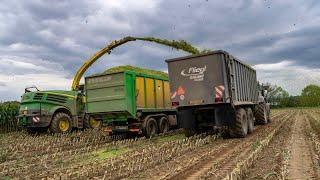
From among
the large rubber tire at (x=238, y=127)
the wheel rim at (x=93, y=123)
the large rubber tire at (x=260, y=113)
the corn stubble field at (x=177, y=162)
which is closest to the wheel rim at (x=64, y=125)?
the wheel rim at (x=93, y=123)

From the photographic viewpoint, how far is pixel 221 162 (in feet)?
30.3

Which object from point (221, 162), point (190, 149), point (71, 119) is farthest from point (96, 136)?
point (221, 162)

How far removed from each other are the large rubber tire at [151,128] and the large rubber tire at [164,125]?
0.44 m

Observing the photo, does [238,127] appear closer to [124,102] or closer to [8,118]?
[124,102]

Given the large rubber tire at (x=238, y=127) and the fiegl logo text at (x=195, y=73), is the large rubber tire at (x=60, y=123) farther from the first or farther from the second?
the large rubber tire at (x=238, y=127)

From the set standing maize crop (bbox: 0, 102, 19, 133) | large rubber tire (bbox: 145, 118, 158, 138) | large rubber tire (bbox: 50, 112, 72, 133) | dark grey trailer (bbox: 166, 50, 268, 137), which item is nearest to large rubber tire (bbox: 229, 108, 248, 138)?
dark grey trailer (bbox: 166, 50, 268, 137)

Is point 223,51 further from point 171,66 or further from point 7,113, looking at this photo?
point 7,113

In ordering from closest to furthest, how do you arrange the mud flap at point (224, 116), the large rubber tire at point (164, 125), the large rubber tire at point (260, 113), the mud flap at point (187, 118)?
the mud flap at point (224, 116), the mud flap at point (187, 118), the large rubber tire at point (164, 125), the large rubber tire at point (260, 113)

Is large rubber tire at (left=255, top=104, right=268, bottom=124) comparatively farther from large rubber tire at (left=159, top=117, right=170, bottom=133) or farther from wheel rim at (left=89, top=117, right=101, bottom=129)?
wheel rim at (left=89, top=117, right=101, bottom=129)

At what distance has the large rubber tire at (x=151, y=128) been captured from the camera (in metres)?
16.3

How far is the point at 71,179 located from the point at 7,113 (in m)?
16.7

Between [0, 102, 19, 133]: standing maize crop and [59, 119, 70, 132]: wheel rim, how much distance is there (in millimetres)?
5400

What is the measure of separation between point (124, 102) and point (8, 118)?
10.6m

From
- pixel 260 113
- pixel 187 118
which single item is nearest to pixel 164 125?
pixel 187 118
